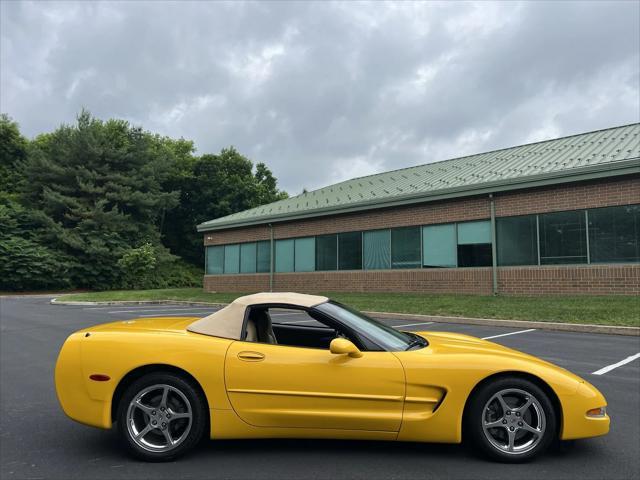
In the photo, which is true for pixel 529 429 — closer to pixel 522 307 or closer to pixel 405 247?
pixel 522 307

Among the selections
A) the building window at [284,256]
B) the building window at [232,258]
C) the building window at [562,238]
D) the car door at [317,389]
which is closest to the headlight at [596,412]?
the car door at [317,389]

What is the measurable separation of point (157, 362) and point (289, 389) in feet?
3.34

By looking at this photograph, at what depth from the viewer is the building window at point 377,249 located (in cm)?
2067

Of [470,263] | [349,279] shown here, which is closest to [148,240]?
[349,279]

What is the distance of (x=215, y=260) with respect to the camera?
29.5 meters

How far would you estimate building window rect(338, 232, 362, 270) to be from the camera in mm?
21734

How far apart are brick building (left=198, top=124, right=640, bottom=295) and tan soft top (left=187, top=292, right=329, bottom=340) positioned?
13967 millimetres

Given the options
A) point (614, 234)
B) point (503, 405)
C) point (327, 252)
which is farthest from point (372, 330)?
point (327, 252)

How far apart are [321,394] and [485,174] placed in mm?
16880

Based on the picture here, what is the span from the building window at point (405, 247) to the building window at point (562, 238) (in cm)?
482

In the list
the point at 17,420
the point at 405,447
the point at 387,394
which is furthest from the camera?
the point at 17,420

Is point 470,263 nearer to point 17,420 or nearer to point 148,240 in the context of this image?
point 17,420

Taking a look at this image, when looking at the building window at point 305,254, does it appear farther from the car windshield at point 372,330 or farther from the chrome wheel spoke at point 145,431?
the chrome wheel spoke at point 145,431

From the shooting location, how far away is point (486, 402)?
3512 millimetres
